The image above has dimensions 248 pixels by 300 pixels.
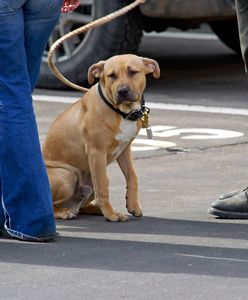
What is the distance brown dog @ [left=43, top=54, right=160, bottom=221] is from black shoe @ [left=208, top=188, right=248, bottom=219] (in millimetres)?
404

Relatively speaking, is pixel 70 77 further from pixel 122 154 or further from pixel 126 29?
pixel 122 154

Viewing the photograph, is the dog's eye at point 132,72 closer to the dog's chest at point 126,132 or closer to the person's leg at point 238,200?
the dog's chest at point 126,132

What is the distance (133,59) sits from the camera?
270 inches

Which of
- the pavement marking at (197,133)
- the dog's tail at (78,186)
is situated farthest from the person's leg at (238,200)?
the pavement marking at (197,133)

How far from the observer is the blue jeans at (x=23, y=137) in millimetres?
6199

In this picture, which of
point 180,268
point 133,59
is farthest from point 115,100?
point 180,268

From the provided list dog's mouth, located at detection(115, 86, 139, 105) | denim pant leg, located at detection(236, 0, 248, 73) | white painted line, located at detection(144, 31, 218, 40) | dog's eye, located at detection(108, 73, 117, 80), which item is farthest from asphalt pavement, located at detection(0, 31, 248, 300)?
white painted line, located at detection(144, 31, 218, 40)

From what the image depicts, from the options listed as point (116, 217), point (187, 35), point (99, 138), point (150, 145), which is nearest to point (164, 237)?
point (116, 217)

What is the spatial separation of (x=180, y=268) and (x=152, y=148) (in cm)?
342

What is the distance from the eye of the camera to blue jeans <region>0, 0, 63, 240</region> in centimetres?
620

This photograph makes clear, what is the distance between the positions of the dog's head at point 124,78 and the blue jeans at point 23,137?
60 centimetres

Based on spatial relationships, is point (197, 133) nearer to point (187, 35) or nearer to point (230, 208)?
point (230, 208)

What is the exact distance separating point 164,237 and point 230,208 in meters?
0.63

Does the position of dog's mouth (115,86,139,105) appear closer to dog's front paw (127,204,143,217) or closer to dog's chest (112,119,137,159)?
dog's chest (112,119,137,159)
